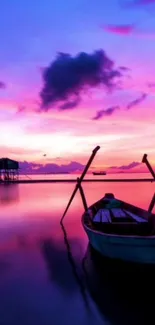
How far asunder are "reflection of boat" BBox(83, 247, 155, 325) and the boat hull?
428mm

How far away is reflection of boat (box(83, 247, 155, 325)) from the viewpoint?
293 inches

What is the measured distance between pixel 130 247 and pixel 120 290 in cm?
125

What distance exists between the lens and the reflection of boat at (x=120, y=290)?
743 centimetres

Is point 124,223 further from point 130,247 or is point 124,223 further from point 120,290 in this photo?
point 120,290

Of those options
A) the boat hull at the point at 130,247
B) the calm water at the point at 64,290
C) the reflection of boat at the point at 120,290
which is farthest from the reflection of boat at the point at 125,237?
the calm water at the point at 64,290

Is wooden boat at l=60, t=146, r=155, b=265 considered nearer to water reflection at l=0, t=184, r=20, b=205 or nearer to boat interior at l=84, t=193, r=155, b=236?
boat interior at l=84, t=193, r=155, b=236

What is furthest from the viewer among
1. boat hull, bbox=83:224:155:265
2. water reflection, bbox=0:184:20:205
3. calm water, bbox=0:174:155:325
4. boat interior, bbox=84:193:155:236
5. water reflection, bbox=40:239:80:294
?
water reflection, bbox=0:184:20:205

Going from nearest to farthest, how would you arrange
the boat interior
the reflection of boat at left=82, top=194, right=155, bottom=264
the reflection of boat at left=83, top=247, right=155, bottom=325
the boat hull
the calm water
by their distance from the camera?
the reflection of boat at left=83, top=247, right=155, bottom=325
the calm water
the boat hull
the reflection of boat at left=82, top=194, right=155, bottom=264
the boat interior

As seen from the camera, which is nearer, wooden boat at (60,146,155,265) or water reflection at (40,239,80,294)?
wooden boat at (60,146,155,265)

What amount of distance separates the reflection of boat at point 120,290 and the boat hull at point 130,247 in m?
0.43

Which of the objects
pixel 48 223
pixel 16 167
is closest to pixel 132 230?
pixel 48 223

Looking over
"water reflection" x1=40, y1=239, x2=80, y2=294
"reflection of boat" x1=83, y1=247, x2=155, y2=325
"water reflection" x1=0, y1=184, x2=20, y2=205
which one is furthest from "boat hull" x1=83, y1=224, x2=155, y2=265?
"water reflection" x1=0, y1=184, x2=20, y2=205

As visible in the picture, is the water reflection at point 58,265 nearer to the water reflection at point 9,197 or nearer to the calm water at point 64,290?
the calm water at point 64,290

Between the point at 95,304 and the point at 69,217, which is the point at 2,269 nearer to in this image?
the point at 95,304
